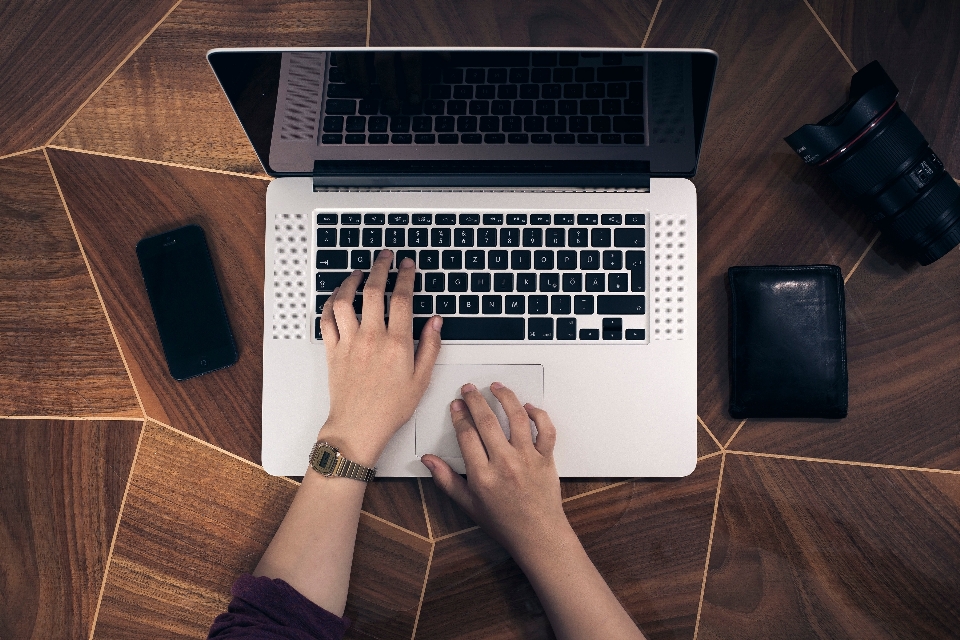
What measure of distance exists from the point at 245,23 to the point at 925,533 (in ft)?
4.13

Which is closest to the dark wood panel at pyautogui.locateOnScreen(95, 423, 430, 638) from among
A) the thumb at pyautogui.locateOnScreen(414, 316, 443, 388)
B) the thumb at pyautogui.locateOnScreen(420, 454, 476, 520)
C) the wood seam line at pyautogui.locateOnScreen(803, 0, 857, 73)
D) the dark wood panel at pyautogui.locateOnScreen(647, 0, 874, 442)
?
the thumb at pyautogui.locateOnScreen(420, 454, 476, 520)

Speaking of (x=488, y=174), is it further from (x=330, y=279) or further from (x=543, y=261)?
(x=330, y=279)

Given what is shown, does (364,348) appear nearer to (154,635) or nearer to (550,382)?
(550,382)

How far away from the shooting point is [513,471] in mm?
841

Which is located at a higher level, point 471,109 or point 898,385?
point 471,109

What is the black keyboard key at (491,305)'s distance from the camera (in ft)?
2.82

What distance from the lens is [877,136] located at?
0.82 meters

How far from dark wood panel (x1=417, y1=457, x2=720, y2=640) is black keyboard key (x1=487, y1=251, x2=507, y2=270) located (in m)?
0.36

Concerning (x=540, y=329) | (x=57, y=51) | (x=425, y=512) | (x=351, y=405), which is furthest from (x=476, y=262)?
(x=57, y=51)

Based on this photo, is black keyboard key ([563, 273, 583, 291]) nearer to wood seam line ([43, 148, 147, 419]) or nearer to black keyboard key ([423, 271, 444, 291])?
black keyboard key ([423, 271, 444, 291])

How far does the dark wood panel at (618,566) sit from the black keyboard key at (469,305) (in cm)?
32

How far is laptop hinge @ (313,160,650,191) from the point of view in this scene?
0.85 meters

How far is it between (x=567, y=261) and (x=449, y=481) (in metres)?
0.35

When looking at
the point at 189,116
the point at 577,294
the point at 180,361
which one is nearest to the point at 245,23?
the point at 189,116
